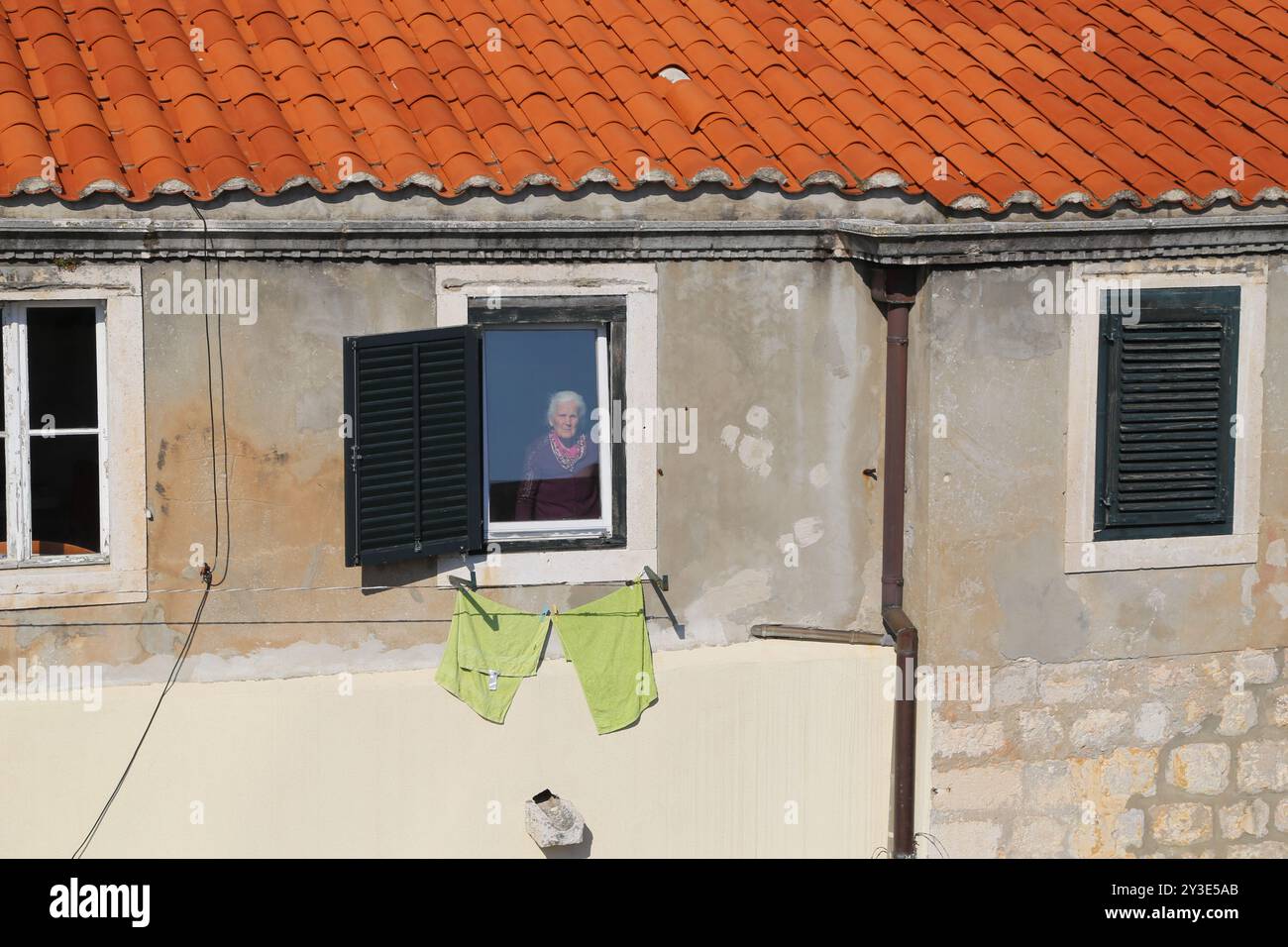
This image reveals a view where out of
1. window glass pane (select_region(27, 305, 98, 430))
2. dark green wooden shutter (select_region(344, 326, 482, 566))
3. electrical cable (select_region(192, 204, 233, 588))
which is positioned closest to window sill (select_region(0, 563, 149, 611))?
electrical cable (select_region(192, 204, 233, 588))

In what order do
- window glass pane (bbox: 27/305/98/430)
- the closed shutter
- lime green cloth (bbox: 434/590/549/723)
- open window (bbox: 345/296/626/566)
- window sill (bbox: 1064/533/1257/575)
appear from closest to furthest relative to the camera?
1. window glass pane (bbox: 27/305/98/430)
2. open window (bbox: 345/296/626/566)
3. lime green cloth (bbox: 434/590/549/723)
4. the closed shutter
5. window sill (bbox: 1064/533/1257/575)

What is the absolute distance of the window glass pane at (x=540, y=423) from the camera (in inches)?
333

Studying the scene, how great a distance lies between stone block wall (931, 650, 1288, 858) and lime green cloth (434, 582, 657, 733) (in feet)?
5.40

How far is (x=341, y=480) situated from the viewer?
322 inches

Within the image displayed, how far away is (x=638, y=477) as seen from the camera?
8477mm

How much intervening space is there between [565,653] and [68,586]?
2.48 meters

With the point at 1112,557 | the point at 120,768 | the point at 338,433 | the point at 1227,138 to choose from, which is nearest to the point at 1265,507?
the point at 1112,557

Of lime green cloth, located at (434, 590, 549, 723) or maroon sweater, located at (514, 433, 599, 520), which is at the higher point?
maroon sweater, located at (514, 433, 599, 520)

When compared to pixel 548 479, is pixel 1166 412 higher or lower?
higher

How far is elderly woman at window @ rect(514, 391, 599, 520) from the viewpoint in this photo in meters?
8.53

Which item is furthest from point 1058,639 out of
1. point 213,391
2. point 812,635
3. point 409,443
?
point 213,391

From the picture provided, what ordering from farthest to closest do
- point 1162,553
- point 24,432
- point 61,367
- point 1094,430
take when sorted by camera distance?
point 1162,553
point 1094,430
point 61,367
point 24,432

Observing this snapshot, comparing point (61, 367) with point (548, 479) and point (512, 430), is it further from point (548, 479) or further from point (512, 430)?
point (548, 479)

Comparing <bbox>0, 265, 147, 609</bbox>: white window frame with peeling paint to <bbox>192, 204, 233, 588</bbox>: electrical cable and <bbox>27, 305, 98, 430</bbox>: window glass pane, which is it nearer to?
<bbox>27, 305, 98, 430</bbox>: window glass pane
